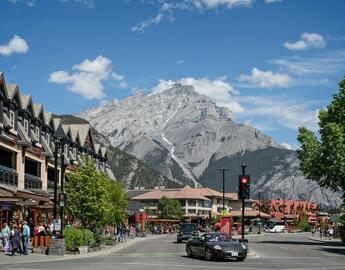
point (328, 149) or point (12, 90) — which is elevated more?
point (12, 90)

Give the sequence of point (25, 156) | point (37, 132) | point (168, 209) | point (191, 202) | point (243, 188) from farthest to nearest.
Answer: point (191, 202) → point (168, 209) → point (37, 132) → point (25, 156) → point (243, 188)

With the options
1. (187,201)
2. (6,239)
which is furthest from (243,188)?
(187,201)

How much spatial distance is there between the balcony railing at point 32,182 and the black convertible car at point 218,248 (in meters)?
23.6

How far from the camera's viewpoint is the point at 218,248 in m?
29.5

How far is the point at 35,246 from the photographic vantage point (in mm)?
36375

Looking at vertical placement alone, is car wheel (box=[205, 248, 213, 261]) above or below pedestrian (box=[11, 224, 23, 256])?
below

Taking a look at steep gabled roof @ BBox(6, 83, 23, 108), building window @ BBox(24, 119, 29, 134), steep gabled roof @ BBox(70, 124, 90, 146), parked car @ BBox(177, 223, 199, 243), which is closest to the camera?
steep gabled roof @ BBox(6, 83, 23, 108)

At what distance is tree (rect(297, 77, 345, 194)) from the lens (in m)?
55.6

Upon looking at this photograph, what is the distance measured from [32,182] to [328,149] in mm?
26413

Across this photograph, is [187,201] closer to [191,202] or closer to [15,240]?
[191,202]

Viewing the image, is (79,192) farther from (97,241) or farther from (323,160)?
(323,160)

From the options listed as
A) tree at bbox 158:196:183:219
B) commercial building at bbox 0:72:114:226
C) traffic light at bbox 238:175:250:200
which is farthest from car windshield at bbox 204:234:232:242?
tree at bbox 158:196:183:219

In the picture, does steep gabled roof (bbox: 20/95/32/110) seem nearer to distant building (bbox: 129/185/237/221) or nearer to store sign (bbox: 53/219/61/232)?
store sign (bbox: 53/219/61/232)

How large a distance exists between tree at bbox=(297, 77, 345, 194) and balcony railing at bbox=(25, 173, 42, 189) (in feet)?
80.5
